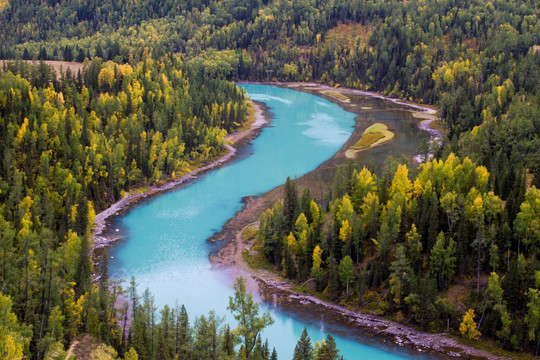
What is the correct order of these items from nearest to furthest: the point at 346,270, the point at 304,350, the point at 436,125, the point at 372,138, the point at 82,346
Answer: the point at 304,350, the point at 82,346, the point at 346,270, the point at 372,138, the point at 436,125

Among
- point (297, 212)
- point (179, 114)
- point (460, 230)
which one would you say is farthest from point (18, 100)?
point (460, 230)

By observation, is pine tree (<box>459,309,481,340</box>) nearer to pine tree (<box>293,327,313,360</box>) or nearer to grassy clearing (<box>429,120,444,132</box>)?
pine tree (<box>293,327,313,360</box>)

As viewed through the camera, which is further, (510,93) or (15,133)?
(510,93)

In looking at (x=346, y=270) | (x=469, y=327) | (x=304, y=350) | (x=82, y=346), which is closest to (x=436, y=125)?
(x=346, y=270)

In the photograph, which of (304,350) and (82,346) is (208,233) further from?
(304,350)

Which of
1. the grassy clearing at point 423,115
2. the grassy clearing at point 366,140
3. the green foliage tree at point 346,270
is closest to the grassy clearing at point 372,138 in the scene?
the grassy clearing at point 366,140

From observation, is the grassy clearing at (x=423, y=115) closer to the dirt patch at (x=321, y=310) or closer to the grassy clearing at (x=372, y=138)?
the grassy clearing at (x=372, y=138)

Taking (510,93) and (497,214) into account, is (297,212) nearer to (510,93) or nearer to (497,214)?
(497,214)

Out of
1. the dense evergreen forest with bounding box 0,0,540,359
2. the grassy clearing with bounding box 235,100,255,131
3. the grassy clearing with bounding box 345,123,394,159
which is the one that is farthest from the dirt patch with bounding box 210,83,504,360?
the grassy clearing with bounding box 235,100,255,131
